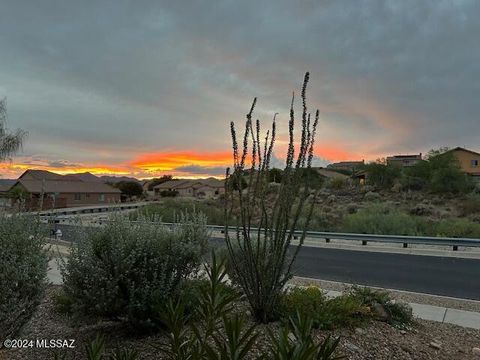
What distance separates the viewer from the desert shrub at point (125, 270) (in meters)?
4.61

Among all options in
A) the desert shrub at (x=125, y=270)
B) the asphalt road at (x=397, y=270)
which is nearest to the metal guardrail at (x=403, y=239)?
the asphalt road at (x=397, y=270)

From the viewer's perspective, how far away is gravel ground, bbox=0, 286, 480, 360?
452 cm

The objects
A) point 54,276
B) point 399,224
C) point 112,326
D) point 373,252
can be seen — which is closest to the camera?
point 112,326

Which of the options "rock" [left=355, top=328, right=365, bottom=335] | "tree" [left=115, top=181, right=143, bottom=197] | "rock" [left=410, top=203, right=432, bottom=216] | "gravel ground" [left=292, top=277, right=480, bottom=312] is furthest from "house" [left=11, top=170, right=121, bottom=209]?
"rock" [left=355, top=328, right=365, bottom=335]

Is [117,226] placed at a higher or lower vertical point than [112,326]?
higher

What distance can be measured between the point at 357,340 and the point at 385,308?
46.8 inches

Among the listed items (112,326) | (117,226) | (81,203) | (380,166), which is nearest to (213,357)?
(117,226)

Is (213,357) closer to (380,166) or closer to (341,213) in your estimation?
(341,213)

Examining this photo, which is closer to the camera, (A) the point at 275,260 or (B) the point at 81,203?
(A) the point at 275,260

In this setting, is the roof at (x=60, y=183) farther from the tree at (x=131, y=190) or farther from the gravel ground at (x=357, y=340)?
the gravel ground at (x=357, y=340)

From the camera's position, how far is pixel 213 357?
2.40 meters

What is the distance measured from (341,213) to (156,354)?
31.4 metres

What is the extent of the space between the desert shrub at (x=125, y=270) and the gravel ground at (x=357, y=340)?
14.1 inches

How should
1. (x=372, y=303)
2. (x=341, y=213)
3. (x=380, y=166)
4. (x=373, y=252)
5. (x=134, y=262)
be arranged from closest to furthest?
(x=134, y=262) → (x=372, y=303) → (x=373, y=252) → (x=341, y=213) → (x=380, y=166)
